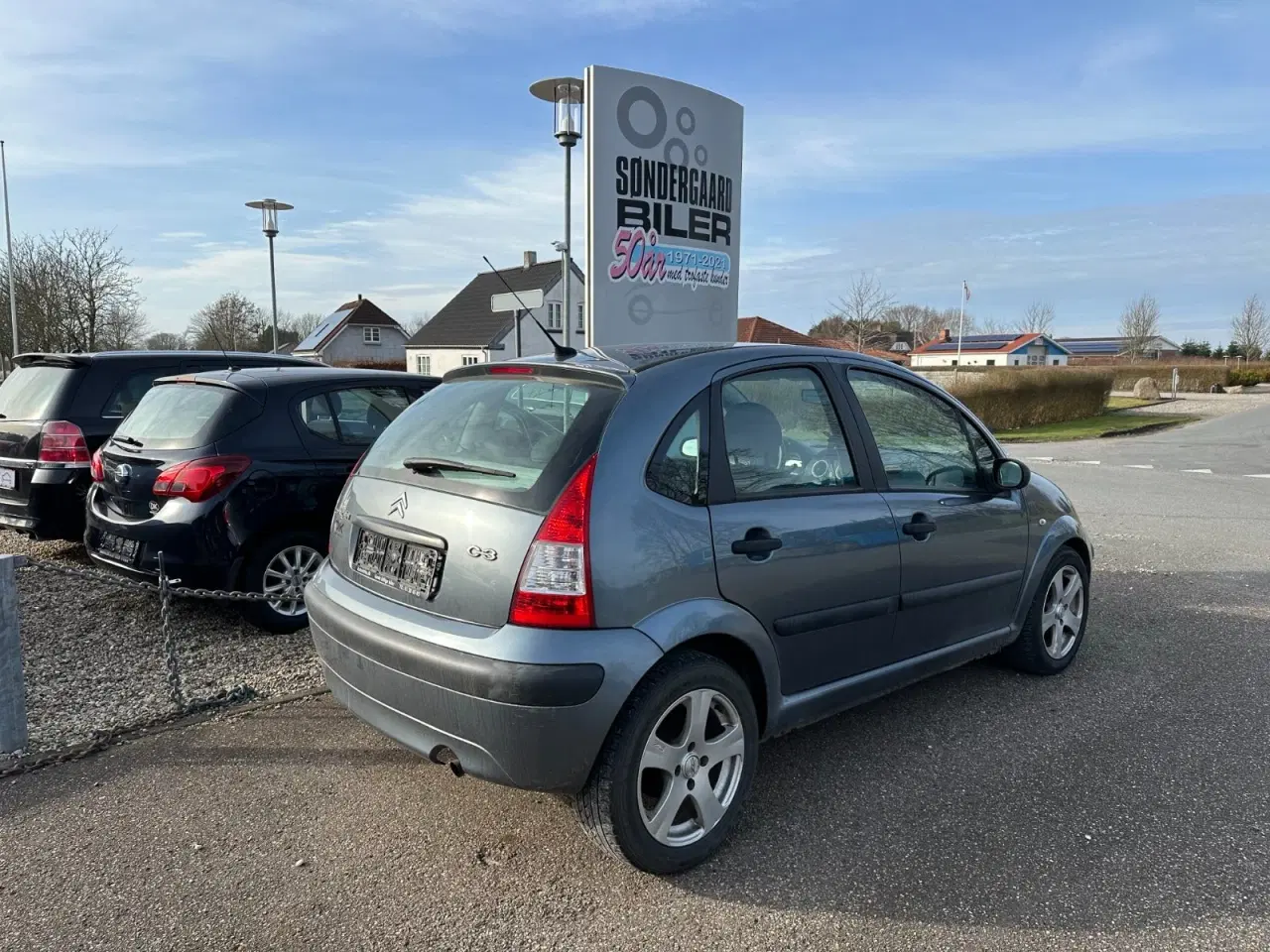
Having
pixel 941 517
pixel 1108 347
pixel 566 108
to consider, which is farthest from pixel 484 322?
pixel 1108 347

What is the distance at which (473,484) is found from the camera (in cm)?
290

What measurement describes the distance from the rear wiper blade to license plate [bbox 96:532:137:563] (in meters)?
2.61

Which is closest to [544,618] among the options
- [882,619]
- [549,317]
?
[882,619]

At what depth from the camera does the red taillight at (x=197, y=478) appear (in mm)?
4828

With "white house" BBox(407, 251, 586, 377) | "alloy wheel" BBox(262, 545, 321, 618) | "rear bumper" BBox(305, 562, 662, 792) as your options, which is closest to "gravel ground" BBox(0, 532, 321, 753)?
"alloy wheel" BBox(262, 545, 321, 618)

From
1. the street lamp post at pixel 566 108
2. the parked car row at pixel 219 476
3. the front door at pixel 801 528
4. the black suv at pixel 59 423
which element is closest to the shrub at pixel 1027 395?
the street lamp post at pixel 566 108

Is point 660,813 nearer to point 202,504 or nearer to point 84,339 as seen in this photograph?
point 202,504

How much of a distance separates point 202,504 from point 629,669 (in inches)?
127

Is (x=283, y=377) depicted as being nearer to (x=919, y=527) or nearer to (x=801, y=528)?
(x=801, y=528)

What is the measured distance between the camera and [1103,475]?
47.5ft

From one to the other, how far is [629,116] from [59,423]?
15.8 ft

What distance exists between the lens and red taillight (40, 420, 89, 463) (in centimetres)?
606

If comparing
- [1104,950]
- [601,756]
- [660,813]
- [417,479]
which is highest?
[417,479]

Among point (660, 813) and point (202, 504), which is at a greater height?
point (202, 504)
